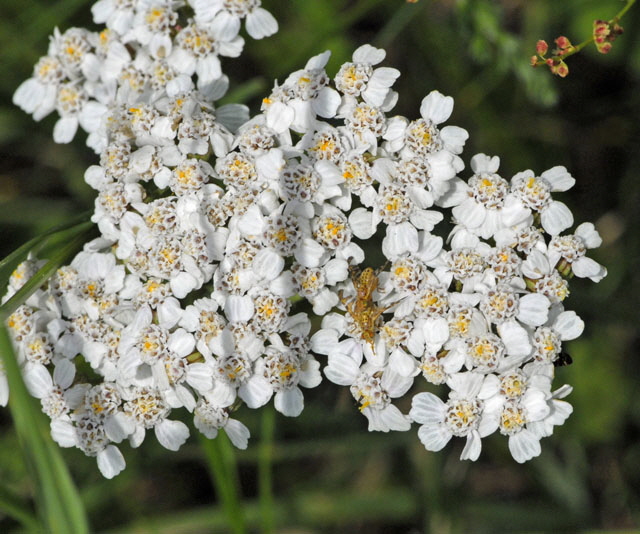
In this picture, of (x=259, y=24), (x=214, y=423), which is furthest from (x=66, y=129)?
(x=214, y=423)

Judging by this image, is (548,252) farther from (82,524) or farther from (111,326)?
(82,524)

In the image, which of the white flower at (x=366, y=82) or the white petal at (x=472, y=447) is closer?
the white petal at (x=472, y=447)

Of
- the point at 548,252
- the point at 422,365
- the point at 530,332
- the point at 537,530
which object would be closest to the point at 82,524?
the point at 422,365

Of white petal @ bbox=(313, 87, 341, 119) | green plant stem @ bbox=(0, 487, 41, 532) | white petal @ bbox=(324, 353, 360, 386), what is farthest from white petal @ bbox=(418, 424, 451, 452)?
green plant stem @ bbox=(0, 487, 41, 532)

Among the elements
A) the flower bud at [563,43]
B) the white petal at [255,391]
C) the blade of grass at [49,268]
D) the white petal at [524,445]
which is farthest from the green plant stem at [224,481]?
the flower bud at [563,43]

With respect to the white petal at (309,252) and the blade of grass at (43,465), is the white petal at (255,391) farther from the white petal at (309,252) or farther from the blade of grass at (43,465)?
the blade of grass at (43,465)

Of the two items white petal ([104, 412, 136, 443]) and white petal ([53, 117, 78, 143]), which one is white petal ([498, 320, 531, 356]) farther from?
white petal ([53, 117, 78, 143])

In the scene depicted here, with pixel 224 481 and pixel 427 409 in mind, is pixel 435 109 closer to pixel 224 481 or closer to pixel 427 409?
pixel 427 409
